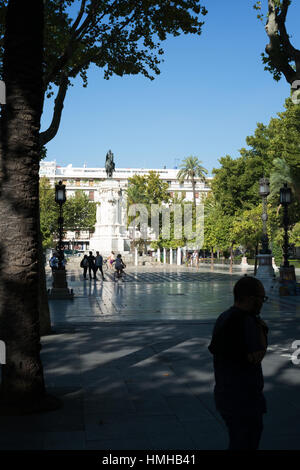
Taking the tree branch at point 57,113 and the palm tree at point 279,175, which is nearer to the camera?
the tree branch at point 57,113

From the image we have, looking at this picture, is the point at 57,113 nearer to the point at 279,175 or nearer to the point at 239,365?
the point at 239,365

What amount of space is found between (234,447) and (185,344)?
619 centimetres

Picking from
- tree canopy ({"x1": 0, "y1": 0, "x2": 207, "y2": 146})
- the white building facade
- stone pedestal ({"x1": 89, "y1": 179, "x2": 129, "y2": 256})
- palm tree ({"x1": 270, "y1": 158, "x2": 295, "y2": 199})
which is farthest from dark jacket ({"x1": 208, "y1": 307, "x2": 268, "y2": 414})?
stone pedestal ({"x1": 89, "y1": 179, "x2": 129, "y2": 256})

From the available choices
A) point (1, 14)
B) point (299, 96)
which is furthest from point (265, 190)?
point (1, 14)

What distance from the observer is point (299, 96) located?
16000mm

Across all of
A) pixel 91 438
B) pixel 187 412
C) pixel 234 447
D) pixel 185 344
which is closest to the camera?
pixel 234 447

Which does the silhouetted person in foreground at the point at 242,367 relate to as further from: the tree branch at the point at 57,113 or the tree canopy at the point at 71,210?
the tree canopy at the point at 71,210

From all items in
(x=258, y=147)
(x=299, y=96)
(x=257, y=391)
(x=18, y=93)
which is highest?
(x=258, y=147)

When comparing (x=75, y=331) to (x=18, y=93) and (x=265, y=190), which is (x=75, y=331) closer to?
(x=18, y=93)

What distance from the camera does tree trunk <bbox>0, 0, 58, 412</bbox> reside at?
17.5ft

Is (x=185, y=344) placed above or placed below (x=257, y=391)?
below

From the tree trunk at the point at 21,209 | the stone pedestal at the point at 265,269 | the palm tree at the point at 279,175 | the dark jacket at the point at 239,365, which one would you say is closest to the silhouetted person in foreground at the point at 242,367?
the dark jacket at the point at 239,365

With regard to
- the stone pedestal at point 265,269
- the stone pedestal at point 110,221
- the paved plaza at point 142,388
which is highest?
the stone pedestal at point 110,221

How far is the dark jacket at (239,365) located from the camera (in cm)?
333
